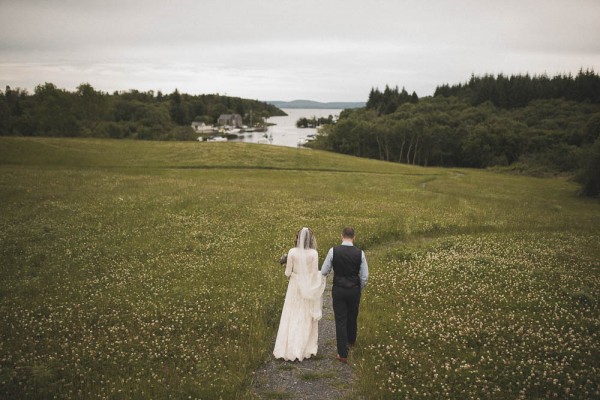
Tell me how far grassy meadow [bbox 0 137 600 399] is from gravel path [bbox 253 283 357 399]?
1.22 ft

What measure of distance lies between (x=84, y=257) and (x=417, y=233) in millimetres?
20798

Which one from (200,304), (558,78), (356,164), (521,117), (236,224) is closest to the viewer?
(200,304)

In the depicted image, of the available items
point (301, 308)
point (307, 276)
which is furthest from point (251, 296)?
point (307, 276)

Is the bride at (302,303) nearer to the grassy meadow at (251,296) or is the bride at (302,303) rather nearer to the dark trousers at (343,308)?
the dark trousers at (343,308)

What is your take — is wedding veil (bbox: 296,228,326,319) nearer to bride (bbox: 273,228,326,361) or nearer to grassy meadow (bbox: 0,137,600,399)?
bride (bbox: 273,228,326,361)

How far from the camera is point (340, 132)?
476ft

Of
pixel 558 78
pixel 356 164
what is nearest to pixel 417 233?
pixel 356 164

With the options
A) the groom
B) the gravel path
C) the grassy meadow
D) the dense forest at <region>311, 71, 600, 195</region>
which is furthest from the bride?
the dense forest at <region>311, 71, 600, 195</region>

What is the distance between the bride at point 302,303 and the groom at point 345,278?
48 centimetres

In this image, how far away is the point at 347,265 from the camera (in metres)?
9.81

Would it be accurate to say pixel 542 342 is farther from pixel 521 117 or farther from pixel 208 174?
pixel 521 117

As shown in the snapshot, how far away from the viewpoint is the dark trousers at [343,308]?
9.97 m

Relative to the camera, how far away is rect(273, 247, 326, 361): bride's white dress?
34.0 feet

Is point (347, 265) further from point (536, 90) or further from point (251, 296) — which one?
point (536, 90)
